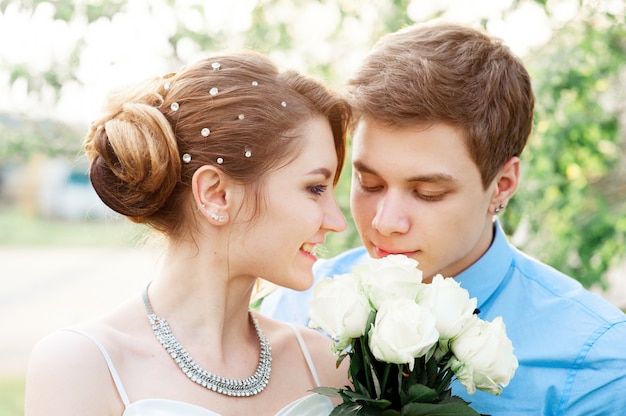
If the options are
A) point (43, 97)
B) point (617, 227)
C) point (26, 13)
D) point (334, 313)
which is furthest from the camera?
point (617, 227)

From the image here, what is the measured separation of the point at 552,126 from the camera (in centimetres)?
477

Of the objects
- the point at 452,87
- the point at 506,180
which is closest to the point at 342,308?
the point at 452,87

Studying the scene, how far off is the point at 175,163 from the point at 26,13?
2049mm

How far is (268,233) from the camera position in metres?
2.65

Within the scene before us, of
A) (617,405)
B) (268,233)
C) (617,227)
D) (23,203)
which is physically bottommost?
(23,203)

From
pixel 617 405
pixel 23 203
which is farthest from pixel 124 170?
pixel 23 203

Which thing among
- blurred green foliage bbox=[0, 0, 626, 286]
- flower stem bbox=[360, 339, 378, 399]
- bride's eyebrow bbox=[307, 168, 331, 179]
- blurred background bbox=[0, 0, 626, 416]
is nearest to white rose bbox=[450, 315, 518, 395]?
flower stem bbox=[360, 339, 378, 399]

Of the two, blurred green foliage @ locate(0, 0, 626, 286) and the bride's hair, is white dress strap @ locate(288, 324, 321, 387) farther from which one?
blurred green foliage @ locate(0, 0, 626, 286)

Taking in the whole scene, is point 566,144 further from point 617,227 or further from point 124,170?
point 124,170

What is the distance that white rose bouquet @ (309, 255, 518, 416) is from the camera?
2.17 m

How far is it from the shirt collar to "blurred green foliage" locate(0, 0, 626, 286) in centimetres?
149

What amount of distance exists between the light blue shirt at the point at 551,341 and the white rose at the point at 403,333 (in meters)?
0.82

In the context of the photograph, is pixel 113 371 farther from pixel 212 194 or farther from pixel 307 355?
pixel 307 355

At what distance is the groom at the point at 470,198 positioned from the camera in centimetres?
284
